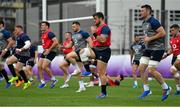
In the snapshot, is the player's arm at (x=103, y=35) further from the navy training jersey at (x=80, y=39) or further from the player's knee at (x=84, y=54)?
the player's knee at (x=84, y=54)

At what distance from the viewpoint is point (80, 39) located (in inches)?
780

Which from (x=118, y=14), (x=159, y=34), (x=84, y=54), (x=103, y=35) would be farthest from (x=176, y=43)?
(x=118, y=14)

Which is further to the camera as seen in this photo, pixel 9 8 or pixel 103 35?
pixel 9 8

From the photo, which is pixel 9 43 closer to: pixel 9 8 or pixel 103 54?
pixel 103 54

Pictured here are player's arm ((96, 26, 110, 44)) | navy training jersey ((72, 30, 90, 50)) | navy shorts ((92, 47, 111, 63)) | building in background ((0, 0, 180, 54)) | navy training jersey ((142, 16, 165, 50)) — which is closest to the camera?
navy training jersey ((142, 16, 165, 50))

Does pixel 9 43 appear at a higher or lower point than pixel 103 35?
lower

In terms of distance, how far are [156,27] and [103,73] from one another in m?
1.95

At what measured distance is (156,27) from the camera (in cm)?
1468

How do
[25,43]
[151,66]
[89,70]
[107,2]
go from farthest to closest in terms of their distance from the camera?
[107,2] < [89,70] < [25,43] < [151,66]

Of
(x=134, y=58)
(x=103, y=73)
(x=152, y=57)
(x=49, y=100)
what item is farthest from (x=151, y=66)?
(x=134, y=58)

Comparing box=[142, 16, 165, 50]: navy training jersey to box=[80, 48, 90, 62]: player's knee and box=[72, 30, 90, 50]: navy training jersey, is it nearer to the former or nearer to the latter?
box=[72, 30, 90, 50]: navy training jersey

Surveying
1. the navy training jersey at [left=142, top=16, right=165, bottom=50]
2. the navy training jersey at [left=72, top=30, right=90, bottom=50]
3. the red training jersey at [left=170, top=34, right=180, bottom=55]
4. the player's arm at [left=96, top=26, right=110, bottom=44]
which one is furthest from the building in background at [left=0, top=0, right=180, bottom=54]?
the navy training jersey at [left=142, top=16, right=165, bottom=50]

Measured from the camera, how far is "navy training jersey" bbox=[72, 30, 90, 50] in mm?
19750

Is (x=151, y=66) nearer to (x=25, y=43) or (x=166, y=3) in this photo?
(x=25, y=43)
